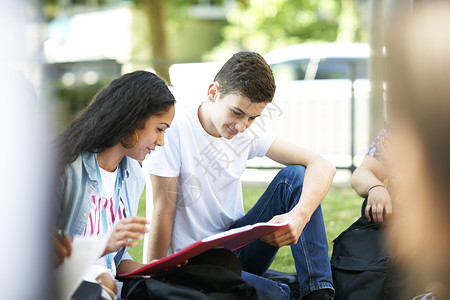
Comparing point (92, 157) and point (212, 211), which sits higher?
point (92, 157)

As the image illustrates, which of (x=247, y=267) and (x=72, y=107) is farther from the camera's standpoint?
(x=72, y=107)

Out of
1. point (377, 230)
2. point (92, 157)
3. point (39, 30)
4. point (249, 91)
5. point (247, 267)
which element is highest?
point (39, 30)

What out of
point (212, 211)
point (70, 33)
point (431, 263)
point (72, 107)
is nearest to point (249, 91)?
point (212, 211)

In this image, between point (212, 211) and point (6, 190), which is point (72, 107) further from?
point (6, 190)

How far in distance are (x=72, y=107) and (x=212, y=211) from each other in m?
5.36

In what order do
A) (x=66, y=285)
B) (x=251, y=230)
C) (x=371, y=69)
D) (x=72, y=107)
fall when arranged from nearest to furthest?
1. (x=66, y=285)
2. (x=251, y=230)
3. (x=371, y=69)
4. (x=72, y=107)

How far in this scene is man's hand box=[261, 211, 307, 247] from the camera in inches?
73.2

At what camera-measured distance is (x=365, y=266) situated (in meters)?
→ 2.07

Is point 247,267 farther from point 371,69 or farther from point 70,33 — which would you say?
point 70,33

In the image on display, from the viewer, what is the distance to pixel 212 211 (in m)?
2.16

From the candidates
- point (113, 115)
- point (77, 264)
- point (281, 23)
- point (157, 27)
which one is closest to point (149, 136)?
point (113, 115)

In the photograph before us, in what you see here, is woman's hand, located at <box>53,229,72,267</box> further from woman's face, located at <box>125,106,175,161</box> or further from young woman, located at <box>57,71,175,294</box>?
woman's face, located at <box>125,106,175,161</box>

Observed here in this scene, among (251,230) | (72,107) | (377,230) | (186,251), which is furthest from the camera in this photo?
(72,107)

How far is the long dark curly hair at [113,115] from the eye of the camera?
65.2 inches
